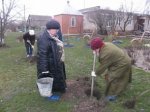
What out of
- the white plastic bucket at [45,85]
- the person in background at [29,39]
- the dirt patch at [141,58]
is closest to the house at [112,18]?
the dirt patch at [141,58]

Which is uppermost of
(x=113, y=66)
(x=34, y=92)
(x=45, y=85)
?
(x=113, y=66)

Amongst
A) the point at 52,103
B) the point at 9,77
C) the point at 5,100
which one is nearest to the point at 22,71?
the point at 9,77

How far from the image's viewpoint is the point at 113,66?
6.39 meters

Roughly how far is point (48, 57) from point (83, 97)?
126 cm

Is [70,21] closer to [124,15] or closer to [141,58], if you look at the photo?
[124,15]

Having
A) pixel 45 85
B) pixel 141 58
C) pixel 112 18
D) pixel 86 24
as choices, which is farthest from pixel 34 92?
pixel 86 24

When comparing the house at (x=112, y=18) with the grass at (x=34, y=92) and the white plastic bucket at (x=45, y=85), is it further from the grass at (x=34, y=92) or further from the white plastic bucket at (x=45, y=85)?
the white plastic bucket at (x=45, y=85)

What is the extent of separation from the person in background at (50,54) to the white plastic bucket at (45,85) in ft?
0.59

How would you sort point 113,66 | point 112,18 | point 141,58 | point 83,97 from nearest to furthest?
point 113,66, point 83,97, point 141,58, point 112,18

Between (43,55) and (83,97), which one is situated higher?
(43,55)

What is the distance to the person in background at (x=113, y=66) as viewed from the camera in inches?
244

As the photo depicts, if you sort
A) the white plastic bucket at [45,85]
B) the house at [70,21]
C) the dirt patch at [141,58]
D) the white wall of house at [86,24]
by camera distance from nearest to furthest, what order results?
the white plastic bucket at [45,85], the dirt patch at [141,58], the house at [70,21], the white wall of house at [86,24]

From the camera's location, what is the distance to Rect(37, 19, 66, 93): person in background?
6328 millimetres

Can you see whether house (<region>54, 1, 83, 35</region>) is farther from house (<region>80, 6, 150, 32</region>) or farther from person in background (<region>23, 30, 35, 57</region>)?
person in background (<region>23, 30, 35, 57</region>)
